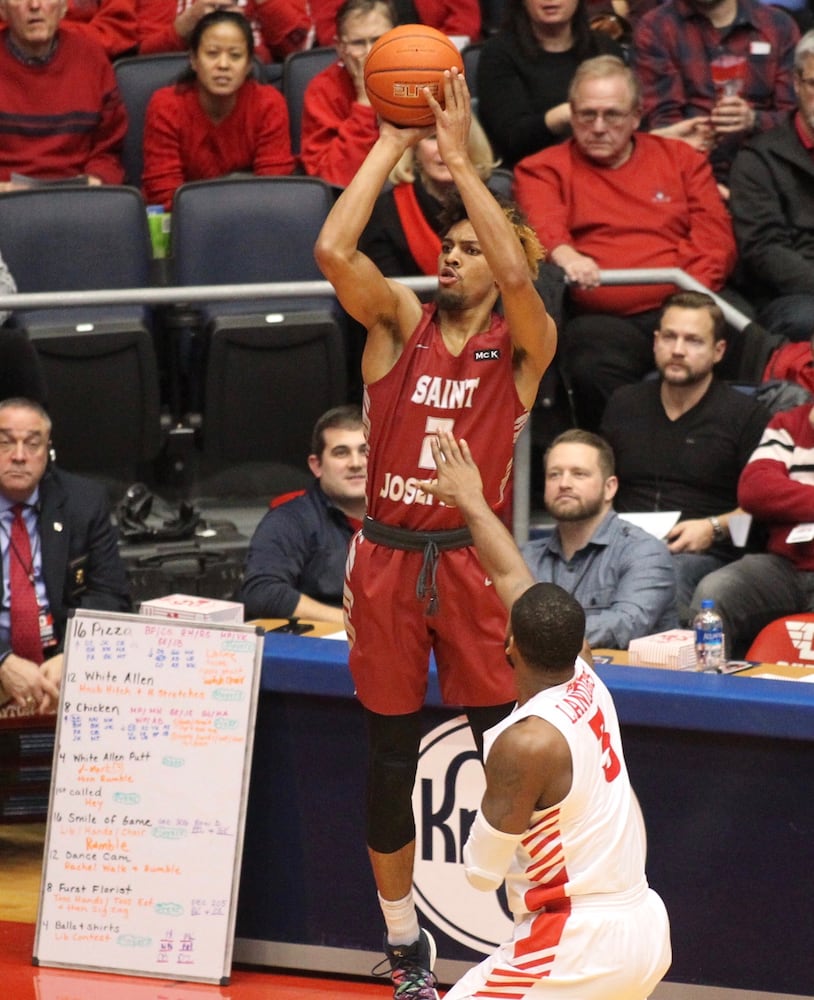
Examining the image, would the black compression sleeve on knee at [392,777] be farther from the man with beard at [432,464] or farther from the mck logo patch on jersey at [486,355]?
the mck logo patch on jersey at [486,355]

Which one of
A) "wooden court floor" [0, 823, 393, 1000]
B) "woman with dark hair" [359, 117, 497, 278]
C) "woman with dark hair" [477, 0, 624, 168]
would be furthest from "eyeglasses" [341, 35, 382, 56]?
"wooden court floor" [0, 823, 393, 1000]

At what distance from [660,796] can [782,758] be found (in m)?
0.35

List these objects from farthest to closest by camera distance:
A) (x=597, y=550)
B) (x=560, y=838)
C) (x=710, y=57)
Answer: (x=710, y=57), (x=597, y=550), (x=560, y=838)

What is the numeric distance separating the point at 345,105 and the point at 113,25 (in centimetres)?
141

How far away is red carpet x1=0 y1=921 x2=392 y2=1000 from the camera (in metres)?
4.93

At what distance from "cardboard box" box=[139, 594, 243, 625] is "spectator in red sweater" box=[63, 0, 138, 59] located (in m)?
3.71

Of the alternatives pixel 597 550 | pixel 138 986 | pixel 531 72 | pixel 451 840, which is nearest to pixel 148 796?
pixel 138 986

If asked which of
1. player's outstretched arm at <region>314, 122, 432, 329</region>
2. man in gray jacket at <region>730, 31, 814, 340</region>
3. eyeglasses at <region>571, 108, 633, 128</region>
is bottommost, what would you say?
player's outstretched arm at <region>314, 122, 432, 329</region>

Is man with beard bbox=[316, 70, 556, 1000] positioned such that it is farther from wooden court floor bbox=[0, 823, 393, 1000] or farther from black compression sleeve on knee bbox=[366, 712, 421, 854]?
wooden court floor bbox=[0, 823, 393, 1000]

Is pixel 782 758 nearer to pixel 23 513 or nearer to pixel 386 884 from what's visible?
pixel 386 884

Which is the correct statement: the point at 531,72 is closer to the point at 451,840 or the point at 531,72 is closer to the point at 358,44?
the point at 358,44

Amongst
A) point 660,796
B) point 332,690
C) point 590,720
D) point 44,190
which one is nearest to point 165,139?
point 44,190

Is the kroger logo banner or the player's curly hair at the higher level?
the player's curly hair

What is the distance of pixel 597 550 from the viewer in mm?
5781
